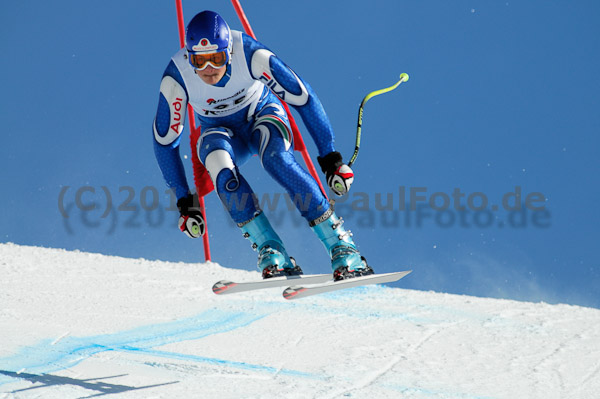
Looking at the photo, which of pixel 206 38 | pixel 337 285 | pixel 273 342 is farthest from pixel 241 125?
pixel 273 342

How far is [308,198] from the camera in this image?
4.21 meters

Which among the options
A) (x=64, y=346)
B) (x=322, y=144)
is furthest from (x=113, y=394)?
(x=322, y=144)

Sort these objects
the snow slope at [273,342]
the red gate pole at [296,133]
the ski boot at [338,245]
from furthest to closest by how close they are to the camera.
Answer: the red gate pole at [296,133], the snow slope at [273,342], the ski boot at [338,245]

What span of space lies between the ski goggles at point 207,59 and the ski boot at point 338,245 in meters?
1.18

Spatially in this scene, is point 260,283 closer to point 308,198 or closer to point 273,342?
point 308,198

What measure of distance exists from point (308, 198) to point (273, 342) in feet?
6.12

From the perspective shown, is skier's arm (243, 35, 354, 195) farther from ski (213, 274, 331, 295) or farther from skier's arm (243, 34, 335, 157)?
ski (213, 274, 331, 295)

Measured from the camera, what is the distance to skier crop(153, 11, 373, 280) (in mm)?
4180

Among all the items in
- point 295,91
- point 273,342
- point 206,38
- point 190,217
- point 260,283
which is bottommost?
point 273,342

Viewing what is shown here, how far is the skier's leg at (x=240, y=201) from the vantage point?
421 cm

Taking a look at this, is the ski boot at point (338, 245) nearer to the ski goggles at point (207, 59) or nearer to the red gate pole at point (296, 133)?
the red gate pole at point (296, 133)

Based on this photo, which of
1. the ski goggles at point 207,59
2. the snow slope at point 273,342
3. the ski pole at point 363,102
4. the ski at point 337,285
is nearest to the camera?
the ski at point 337,285

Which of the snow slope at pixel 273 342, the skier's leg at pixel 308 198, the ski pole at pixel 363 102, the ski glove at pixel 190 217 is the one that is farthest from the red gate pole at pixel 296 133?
the snow slope at pixel 273 342

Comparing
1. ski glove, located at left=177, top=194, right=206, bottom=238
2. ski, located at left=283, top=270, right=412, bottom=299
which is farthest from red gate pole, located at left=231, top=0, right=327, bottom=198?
ski glove, located at left=177, top=194, right=206, bottom=238
